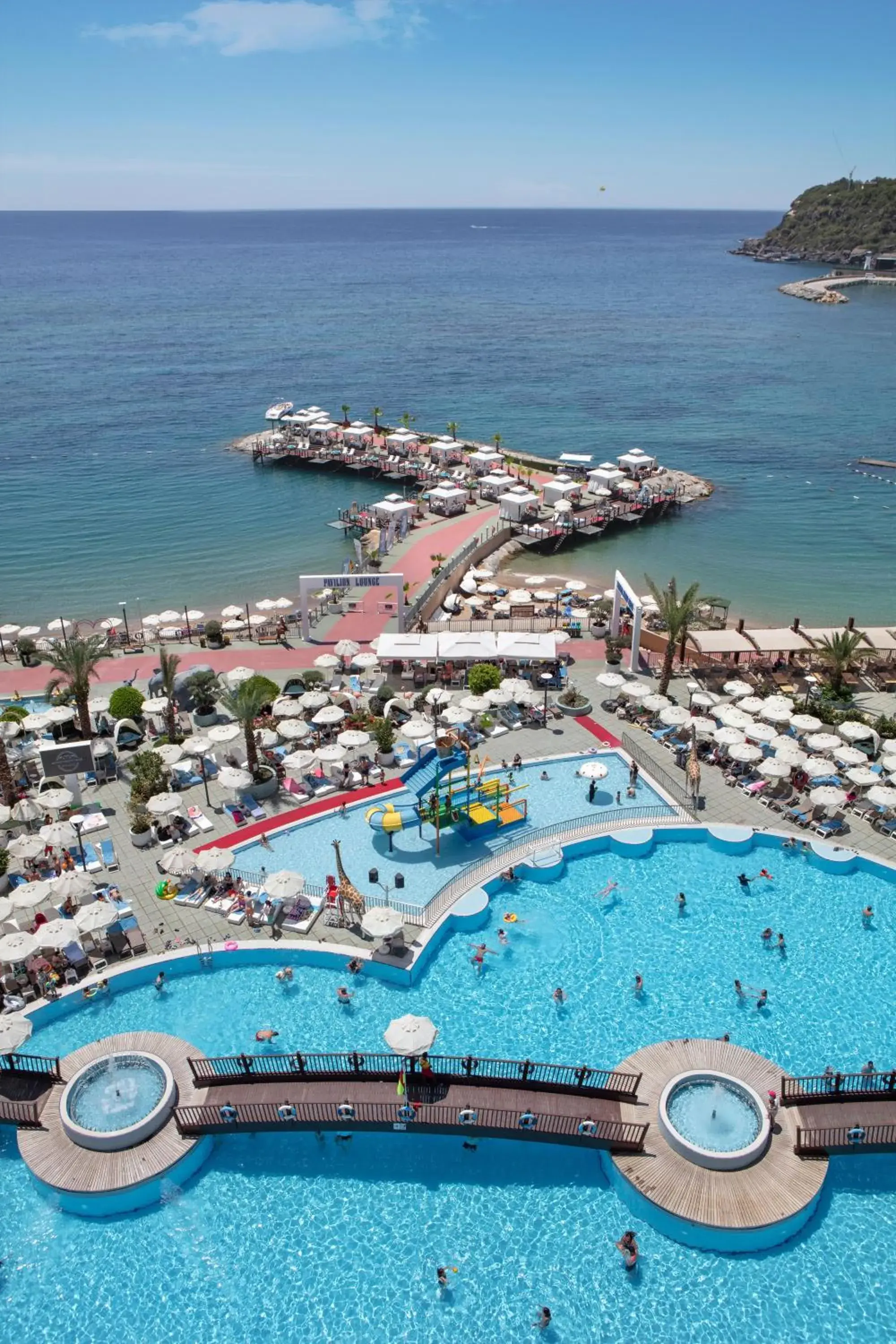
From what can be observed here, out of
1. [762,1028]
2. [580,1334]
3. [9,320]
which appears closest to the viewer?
[580,1334]

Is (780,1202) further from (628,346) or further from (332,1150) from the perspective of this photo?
(628,346)

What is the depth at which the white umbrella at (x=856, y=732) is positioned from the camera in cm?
3034

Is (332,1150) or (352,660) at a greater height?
(352,660)

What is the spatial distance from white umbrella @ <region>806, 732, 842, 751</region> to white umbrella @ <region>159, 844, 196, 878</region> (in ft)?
66.5

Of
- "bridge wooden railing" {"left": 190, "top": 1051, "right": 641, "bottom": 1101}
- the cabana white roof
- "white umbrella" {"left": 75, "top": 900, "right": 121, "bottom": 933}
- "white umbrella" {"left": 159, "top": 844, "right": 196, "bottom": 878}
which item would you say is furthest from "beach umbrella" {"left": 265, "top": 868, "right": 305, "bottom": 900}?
the cabana white roof

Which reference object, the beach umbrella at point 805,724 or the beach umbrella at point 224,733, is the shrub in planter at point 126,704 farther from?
the beach umbrella at point 805,724

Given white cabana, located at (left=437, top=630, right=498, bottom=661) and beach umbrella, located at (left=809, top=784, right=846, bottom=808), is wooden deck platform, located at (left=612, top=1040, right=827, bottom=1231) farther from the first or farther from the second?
white cabana, located at (left=437, top=630, right=498, bottom=661)

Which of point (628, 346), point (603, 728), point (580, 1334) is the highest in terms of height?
point (628, 346)

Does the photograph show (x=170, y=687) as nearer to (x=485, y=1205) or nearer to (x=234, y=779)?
(x=234, y=779)

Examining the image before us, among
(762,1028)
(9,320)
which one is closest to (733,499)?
(762,1028)

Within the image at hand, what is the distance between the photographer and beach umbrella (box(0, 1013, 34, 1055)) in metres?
18.5

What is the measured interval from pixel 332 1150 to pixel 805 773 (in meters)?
19.1

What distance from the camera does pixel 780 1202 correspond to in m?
16.4

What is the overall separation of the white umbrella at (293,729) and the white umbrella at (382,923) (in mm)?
9698
